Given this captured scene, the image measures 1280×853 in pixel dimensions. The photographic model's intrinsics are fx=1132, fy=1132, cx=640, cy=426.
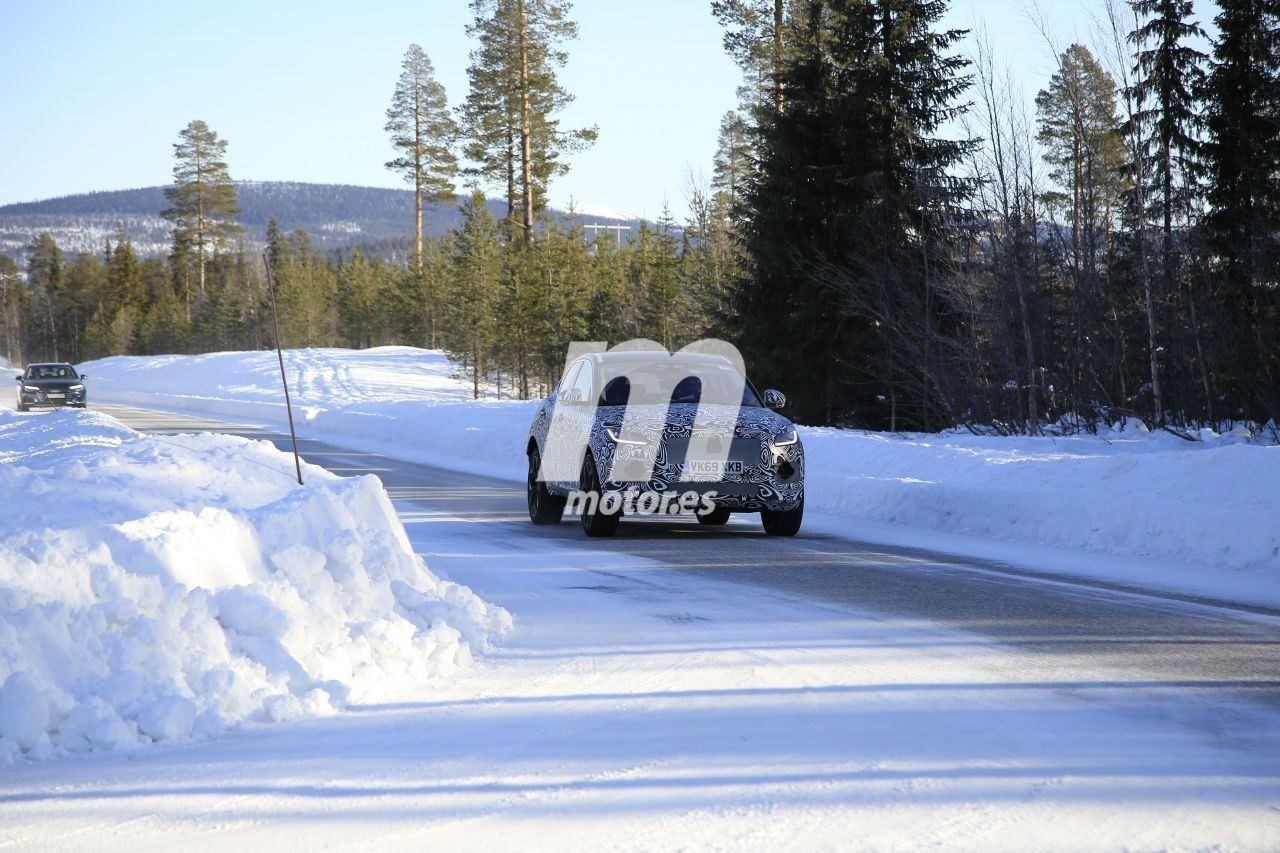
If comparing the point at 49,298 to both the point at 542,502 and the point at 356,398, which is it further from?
the point at 542,502

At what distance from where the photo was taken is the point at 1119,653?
6168 mm

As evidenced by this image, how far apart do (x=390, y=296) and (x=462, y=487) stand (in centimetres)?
9253

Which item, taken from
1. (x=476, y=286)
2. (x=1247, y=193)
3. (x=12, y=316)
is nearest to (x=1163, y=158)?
(x=1247, y=193)

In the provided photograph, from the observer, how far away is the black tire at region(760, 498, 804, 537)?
11461 mm

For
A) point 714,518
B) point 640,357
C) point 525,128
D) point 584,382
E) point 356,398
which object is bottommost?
point 356,398

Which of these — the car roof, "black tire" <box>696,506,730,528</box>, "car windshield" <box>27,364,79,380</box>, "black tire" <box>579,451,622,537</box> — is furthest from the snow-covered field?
"car windshield" <box>27,364,79,380</box>

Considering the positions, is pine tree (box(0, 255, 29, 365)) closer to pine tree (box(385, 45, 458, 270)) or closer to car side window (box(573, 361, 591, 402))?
pine tree (box(385, 45, 458, 270))

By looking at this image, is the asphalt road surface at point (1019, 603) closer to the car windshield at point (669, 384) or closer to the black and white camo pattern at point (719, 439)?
the black and white camo pattern at point (719, 439)

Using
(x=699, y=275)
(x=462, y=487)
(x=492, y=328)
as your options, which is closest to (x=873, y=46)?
(x=699, y=275)

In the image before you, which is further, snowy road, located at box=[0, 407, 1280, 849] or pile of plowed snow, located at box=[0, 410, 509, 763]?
pile of plowed snow, located at box=[0, 410, 509, 763]

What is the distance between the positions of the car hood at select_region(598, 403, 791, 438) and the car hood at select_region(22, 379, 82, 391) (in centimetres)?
3748

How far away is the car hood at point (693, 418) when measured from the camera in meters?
11.0

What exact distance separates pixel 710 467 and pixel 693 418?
0.53 meters

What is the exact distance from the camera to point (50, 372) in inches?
1699
